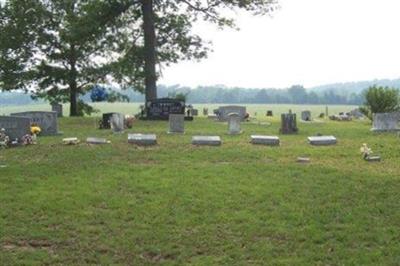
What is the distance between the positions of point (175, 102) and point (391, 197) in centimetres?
1888

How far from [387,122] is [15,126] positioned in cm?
1471

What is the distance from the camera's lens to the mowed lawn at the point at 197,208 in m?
9.16

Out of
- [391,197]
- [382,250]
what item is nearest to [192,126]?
[391,197]

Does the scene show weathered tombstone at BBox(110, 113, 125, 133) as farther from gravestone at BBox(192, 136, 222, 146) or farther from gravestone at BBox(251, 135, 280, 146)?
gravestone at BBox(251, 135, 280, 146)

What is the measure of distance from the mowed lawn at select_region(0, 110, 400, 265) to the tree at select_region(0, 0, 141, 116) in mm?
20396

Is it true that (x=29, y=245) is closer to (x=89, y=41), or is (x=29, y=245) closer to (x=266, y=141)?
(x=266, y=141)

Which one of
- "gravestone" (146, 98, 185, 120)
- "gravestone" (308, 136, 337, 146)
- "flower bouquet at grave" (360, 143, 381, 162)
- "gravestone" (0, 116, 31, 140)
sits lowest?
"flower bouquet at grave" (360, 143, 381, 162)

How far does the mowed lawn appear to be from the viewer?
9.16m

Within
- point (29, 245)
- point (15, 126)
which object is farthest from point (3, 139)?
point (29, 245)

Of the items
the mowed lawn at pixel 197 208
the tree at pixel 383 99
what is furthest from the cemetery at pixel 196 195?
the tree at pixel 383 99

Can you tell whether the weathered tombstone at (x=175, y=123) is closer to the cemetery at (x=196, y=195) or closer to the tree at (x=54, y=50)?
the cemetery at (x=196, y=195)

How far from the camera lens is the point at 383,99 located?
2998 cm

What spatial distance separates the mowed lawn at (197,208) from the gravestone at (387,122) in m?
6.35

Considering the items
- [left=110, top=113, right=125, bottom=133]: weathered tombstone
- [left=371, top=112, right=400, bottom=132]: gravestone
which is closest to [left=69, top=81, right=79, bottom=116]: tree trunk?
[left=110, top=113, right=125, bottom=133]: weathered tombstone
